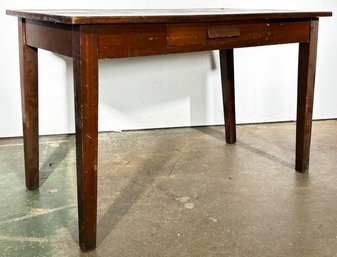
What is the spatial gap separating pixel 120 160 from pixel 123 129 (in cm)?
47

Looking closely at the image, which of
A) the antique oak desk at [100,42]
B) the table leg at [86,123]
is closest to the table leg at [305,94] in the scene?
the antique oak desk at [100,42]

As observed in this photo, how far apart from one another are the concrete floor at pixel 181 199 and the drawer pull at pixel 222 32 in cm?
57

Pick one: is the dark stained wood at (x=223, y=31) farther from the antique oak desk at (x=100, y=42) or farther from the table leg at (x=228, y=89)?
the table leg at (x=228, y=89)

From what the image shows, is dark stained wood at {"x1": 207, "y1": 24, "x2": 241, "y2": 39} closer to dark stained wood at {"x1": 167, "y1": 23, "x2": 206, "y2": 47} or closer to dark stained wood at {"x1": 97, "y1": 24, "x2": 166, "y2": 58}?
dark stained wood at {"x1": 167, "y1": 23, "x2": 206, "y2": 47}

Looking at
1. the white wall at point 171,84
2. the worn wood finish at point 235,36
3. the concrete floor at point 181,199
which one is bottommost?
the concrete floor at point 181,199

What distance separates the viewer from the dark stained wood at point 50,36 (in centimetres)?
121

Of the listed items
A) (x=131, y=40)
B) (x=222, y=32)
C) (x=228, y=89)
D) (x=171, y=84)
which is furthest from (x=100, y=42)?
(x=171, y=84)

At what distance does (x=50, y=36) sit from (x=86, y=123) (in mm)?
305

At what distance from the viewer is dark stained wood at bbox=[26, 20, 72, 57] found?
3.96ft

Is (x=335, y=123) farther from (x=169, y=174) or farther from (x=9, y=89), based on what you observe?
(x=9, y=89)

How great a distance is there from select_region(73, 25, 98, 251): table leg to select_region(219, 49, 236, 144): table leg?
1.07m

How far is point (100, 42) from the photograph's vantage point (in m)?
1.17

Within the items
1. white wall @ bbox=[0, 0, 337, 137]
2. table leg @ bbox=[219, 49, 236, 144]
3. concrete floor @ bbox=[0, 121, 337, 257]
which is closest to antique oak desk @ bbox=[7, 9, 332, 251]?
concrete floor @ bbox=[0, 121, 337, 257]

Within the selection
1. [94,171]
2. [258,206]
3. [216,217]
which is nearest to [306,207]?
[258,206]
